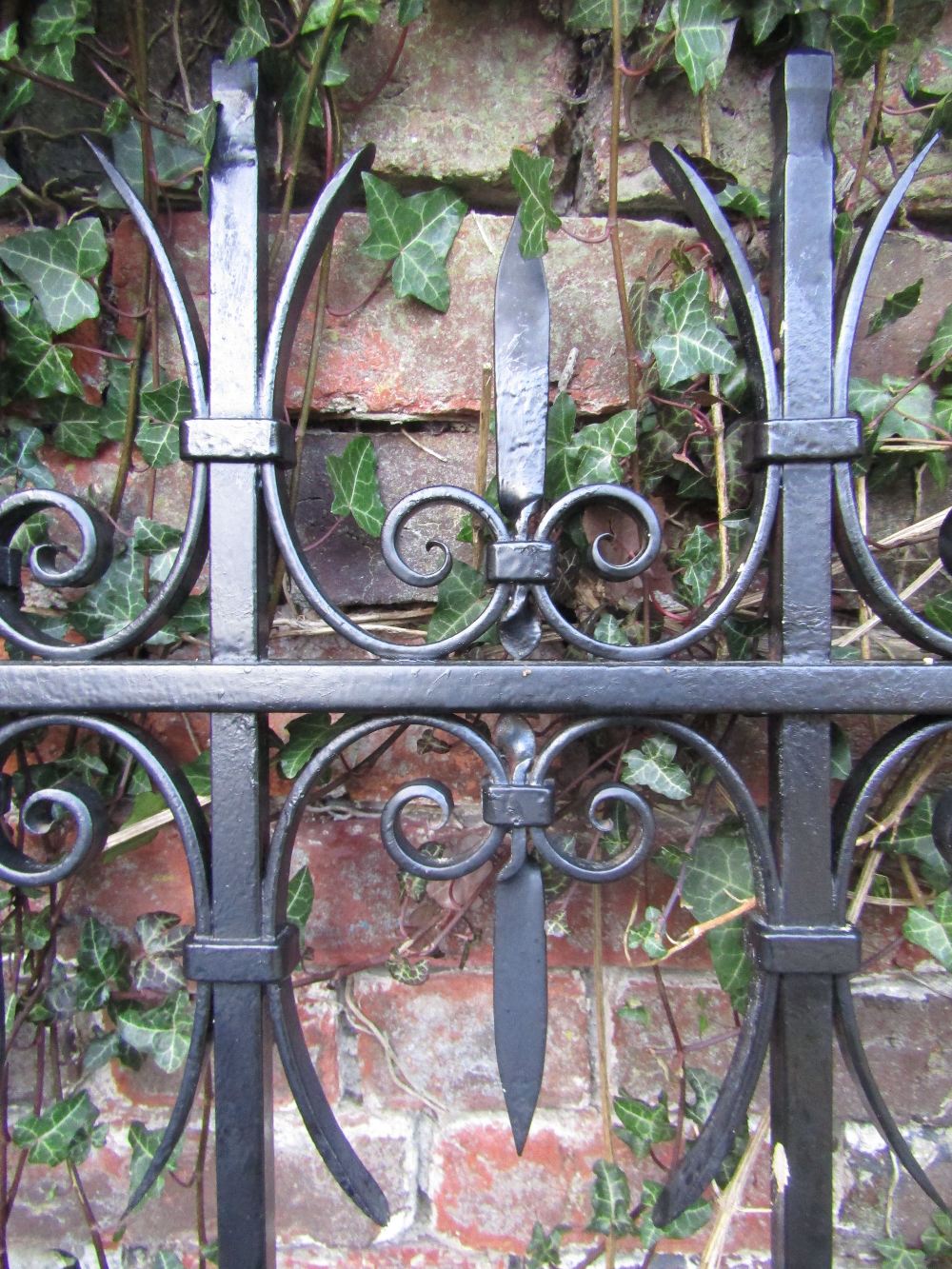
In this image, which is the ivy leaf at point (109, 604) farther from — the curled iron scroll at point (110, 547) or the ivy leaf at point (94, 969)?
the ivy leaf at point (94, 969)

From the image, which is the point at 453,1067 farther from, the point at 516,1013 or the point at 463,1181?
the point at 516,1013

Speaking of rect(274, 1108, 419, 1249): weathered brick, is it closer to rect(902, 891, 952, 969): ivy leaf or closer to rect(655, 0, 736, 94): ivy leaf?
rect(902, 891, 952, 969): ivy leaf

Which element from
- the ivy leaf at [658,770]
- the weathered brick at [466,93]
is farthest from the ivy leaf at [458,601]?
the weathered brick at [466,93]

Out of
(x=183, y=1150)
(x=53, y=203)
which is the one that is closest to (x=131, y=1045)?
(x=183, y=1150)

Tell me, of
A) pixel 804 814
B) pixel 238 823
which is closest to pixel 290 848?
pixel 238 823

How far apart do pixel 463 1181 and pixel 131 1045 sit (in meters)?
0.36

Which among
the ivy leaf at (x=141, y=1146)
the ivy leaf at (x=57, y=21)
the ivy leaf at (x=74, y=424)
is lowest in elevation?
the ivy leaf at (x=141, y=1146)

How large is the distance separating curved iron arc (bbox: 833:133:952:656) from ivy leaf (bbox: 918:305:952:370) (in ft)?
0.53

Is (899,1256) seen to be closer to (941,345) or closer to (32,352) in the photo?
(941,345)

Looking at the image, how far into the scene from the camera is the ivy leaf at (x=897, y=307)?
0.74 m

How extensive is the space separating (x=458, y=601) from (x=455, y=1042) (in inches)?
18.2

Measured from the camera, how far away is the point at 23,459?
793mm

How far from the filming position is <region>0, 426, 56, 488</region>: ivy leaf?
0.79 metres

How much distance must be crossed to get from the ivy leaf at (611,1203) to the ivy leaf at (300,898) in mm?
380
